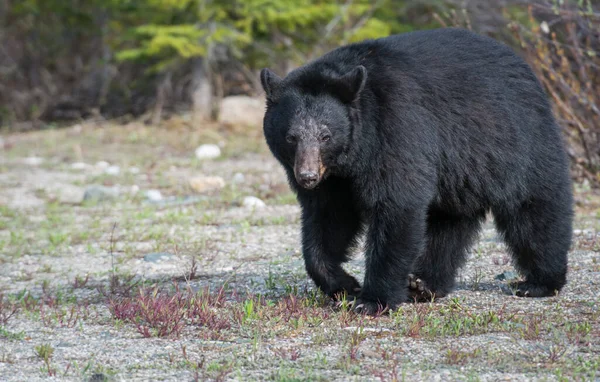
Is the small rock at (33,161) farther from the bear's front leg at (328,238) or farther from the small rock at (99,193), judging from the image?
the bear's front leg at (328,238)

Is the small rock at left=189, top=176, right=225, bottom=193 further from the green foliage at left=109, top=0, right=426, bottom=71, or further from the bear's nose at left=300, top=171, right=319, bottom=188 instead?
the bear's nose at left=300, top=171, right=319, bottom=188

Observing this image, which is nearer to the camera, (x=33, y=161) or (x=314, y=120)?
(x=314, y=120)

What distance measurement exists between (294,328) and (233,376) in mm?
751

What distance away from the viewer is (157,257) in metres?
6.77

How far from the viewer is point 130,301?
5121 mm

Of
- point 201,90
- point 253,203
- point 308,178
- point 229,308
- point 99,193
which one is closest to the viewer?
point 308,178

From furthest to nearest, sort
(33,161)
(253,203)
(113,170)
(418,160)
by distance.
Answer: (33,161), (113,170), (253,203), (418,160)

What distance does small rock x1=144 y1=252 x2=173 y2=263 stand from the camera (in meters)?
6.71

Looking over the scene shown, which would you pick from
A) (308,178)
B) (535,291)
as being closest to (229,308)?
(308,178)

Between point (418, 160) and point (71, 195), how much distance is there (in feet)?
20.8

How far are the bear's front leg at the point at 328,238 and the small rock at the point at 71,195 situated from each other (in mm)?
5318

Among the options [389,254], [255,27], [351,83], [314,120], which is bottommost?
[389,254]

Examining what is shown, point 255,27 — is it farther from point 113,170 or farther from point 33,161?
point 113,170

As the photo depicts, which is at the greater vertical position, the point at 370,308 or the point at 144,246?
the point at 370,308
